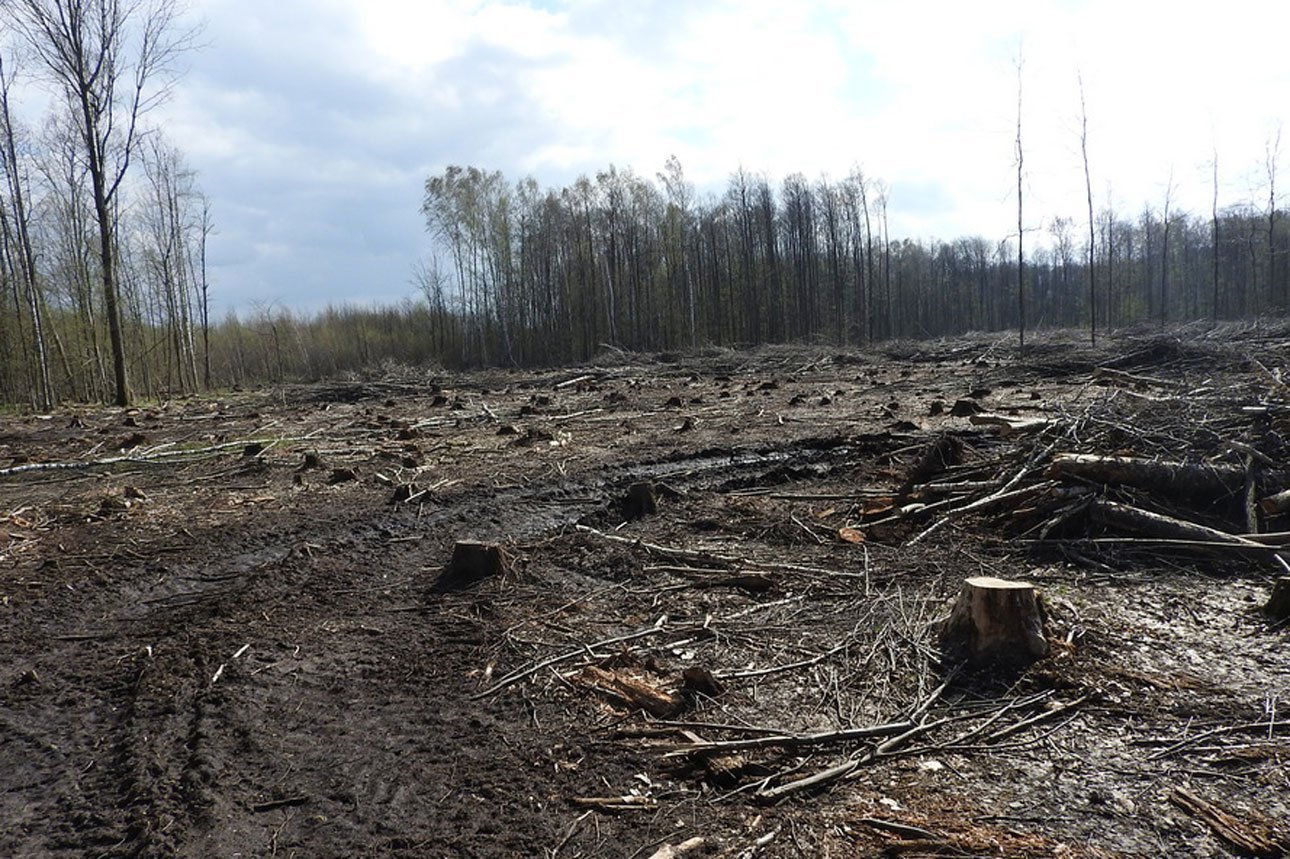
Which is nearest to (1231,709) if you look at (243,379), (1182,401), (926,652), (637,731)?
(926,652)

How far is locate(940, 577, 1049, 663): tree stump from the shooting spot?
358 cm

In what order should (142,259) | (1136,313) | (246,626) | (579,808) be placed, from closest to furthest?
(579,808) < (246,626) < (142,259) < (1136,313)

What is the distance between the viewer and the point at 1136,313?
65.3 m

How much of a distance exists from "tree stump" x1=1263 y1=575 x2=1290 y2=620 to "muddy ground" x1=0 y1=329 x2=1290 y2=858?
141 mm

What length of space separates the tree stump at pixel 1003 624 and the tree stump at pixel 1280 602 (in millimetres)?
1486

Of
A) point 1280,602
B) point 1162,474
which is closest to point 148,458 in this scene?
point 1162,474

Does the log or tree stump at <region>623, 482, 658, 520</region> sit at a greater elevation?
tree stump at <region>623, 482, 658, 520</region>

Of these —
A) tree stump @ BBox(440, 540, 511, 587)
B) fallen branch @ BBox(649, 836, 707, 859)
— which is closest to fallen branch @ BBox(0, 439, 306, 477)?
tree stump @ BBox(440, 540, 511, 587)

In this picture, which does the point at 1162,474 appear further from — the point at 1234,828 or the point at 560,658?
the point at 560,658

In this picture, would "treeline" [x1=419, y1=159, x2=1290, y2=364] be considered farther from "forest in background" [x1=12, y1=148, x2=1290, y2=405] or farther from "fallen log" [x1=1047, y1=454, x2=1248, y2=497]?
"fallen log" [x1=1047, y1=454, x2=1248, y2=497]

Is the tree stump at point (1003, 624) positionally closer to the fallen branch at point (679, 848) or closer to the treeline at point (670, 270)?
the fallen branch at point (679, 848)

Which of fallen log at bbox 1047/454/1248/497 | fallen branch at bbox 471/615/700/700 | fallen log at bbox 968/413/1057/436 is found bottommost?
fallen branch at bbox 471/615/700/700

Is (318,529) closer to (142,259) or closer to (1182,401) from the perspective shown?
(1182,401)

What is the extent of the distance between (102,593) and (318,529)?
180 centimetres
